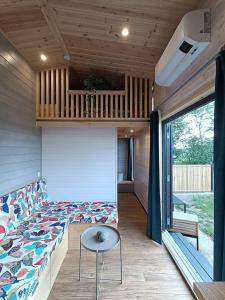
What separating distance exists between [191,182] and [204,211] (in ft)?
1.66

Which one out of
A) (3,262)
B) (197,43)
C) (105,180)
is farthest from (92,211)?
(197,43)

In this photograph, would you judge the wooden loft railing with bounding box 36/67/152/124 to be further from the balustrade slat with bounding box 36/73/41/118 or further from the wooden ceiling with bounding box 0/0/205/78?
the wooden ceiling with bounding box 0/0/205/78

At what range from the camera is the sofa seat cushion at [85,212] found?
3.45 metres

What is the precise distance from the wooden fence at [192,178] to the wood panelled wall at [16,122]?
2.50 m

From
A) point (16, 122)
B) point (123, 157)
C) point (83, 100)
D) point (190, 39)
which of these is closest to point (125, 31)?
point (190, 39)

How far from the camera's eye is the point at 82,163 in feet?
15.1

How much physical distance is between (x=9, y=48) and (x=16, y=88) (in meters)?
0.55

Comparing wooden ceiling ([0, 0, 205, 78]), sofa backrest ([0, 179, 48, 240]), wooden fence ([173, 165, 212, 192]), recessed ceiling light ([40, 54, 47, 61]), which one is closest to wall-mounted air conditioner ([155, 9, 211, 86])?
wooden ceiling ([0, 0, 205, 78])

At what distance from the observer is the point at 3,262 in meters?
1.97

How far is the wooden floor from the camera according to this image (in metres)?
2.35

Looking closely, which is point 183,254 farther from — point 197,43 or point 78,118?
point 78,118

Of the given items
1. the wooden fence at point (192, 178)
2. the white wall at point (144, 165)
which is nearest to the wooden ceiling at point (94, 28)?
the wooden fence at point (192, 178)

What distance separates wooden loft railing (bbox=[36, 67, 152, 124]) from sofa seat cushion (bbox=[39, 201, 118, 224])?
1.68 meters

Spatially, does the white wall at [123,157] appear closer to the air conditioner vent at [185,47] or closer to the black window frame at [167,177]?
the black window frame at [167,177]
